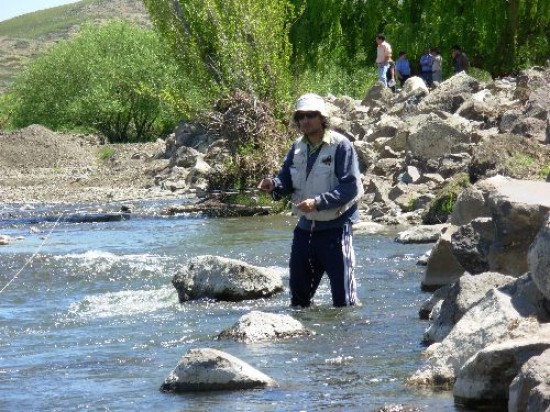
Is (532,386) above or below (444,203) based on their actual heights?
above

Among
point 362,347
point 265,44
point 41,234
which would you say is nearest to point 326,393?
point 362,347

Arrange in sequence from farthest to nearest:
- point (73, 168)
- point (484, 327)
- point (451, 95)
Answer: point (73, 168) < point (451, 95) < point (484, 327)

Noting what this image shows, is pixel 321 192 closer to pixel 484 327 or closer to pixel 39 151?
pixel 484 327

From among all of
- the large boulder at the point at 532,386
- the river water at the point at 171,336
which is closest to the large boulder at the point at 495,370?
the river water at the point at 171,336

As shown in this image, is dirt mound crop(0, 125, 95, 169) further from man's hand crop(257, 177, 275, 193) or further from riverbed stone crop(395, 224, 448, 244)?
man's hand crop(257, 177, 275, 193)

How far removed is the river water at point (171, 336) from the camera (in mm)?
7418

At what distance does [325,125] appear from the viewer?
10.0 metres

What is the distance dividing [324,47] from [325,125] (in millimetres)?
31095

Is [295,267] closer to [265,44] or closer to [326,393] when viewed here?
[326,393]

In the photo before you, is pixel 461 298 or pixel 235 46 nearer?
pixel 461 298

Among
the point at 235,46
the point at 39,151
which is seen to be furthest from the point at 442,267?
the point at 39,151

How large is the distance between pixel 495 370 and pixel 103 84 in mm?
52828

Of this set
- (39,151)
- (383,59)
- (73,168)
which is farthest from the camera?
(39,151)

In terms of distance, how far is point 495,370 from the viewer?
6625 millimetres
